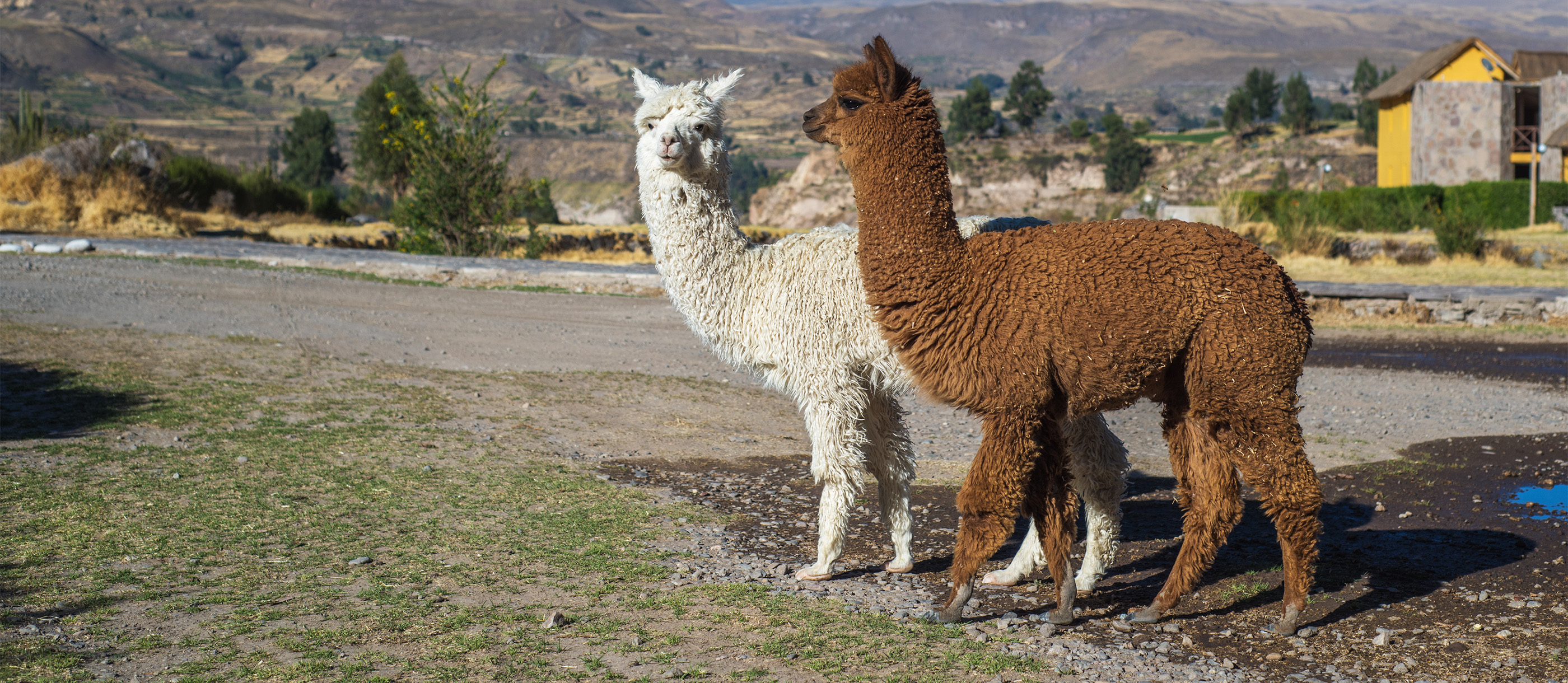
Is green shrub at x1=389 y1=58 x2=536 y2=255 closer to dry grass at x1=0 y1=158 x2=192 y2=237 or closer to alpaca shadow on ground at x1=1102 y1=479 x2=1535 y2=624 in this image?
dry grass at x1=0 y1=158 x2=192 y2=237

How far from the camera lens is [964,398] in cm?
449

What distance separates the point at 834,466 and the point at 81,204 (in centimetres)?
2418

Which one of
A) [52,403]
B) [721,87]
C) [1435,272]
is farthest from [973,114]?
[721,87]

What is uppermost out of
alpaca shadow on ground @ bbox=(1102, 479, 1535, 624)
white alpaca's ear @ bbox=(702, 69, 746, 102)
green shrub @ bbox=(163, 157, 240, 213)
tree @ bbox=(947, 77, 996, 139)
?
tree @ bbox=(947, 77, 996, 139)

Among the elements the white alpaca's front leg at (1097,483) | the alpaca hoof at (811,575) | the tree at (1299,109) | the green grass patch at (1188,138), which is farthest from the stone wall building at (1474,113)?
the green grass patch at (1188,138)

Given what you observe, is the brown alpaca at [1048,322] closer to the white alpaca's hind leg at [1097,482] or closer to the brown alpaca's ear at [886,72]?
the brown alpaca's ear at [886,72]

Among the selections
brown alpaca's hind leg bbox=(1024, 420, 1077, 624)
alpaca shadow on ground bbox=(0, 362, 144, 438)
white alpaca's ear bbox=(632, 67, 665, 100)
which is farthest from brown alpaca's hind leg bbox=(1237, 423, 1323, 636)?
alpaca shadow on ground bbox=(0, 362, 144, 438)

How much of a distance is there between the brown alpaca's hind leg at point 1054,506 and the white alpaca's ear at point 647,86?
8.74 ft

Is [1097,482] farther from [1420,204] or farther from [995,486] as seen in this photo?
[1420,204]

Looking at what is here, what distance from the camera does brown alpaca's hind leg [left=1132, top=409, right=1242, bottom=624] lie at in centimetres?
477

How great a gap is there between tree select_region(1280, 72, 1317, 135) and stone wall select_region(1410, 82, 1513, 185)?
52.3 metres

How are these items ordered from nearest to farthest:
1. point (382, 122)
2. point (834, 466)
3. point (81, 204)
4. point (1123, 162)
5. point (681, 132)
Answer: point (834, 466) → point (681, 132) → point (81, 204) → point (382, 122) → point (1123, 162)

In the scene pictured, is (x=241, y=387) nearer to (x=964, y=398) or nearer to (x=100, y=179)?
(x=964, y=398)

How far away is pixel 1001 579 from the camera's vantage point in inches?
219
